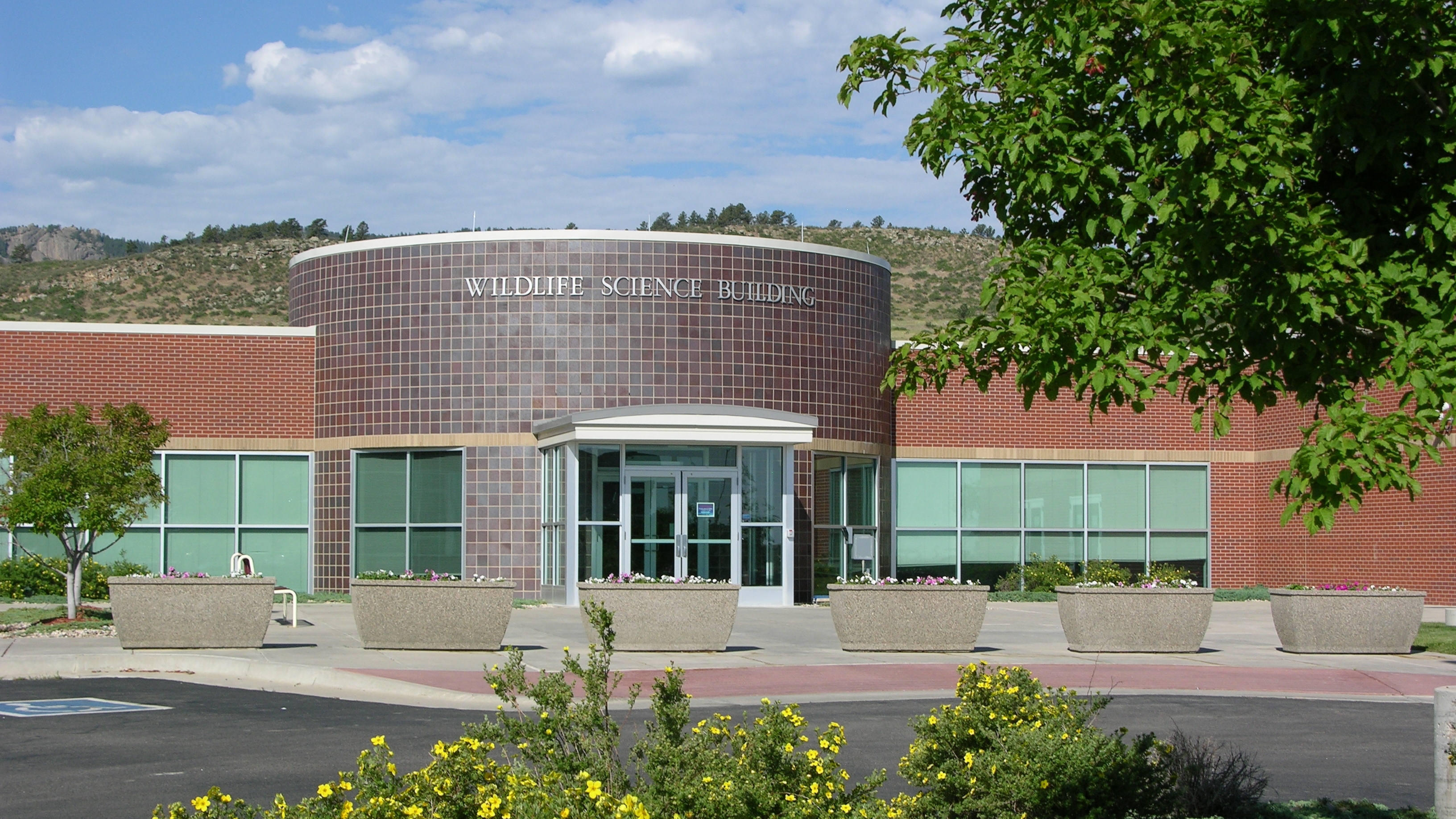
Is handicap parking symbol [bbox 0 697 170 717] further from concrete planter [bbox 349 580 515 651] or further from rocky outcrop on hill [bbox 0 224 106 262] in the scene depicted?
rocky outcrop on hill [bbox 0 224 106 262]

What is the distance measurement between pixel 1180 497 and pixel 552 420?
14725 millimetres

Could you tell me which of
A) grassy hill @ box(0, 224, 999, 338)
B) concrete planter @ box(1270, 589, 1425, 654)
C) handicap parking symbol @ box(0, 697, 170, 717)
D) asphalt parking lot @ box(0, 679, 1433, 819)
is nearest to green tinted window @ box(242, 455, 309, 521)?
asphalt parking lot @ box(0, 679, 1433, 819)

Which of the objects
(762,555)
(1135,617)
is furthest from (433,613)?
(762,555)

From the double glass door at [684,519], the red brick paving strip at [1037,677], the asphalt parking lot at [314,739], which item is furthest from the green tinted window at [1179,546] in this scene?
the asphalt parking lot at [314,739]

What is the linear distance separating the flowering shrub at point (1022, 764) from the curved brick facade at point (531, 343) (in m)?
19.9

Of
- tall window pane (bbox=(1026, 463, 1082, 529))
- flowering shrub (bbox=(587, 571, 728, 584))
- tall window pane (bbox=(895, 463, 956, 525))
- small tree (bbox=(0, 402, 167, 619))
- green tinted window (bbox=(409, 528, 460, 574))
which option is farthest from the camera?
tall window pane (bbox=(1026, 463, 1082, 529))

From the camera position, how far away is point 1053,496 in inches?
1246

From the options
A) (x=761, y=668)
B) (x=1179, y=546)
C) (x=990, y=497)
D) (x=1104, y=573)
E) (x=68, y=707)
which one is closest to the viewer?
(x=68, y=707)

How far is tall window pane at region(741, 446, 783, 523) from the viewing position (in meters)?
26.1

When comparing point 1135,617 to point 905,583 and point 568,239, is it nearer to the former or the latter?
point 905,583

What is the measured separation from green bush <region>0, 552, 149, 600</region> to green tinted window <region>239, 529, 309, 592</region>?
216 cm

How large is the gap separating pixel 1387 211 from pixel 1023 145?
1.39 m

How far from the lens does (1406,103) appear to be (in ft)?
17.2

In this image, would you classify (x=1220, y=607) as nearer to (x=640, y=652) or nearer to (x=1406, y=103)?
(x=640, y=652)
